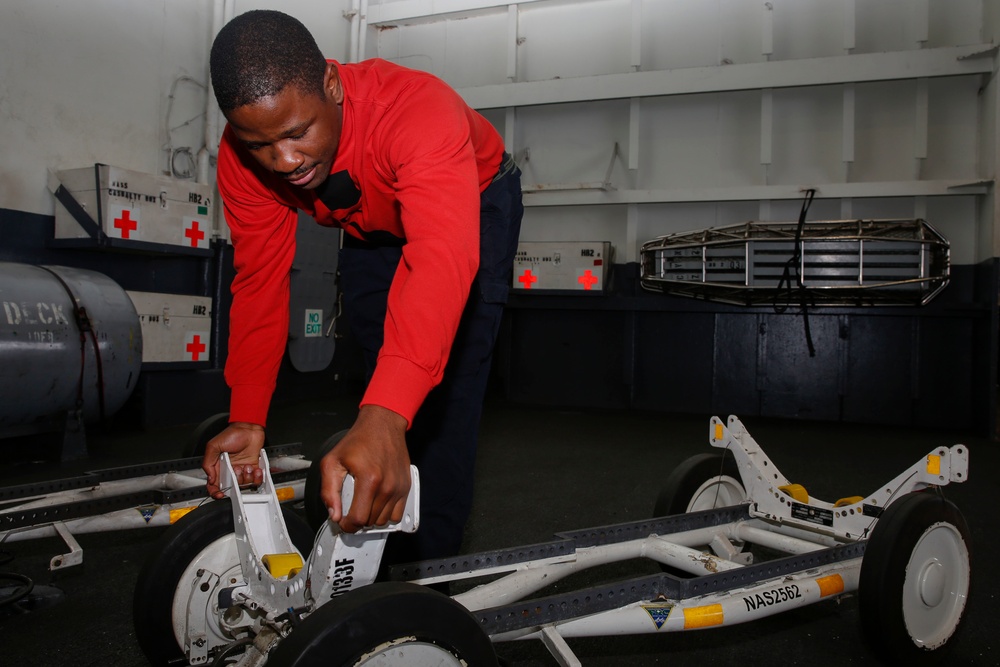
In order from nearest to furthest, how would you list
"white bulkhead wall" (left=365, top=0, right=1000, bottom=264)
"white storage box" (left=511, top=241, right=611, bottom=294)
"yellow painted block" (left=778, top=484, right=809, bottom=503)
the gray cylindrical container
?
"yellow painted block" (left=778, top=484, right=809, bottom=503)
the gray cylindrical container
"white bulkhead wall" (left=365, top=0, right=1000, bottom=264)
"white storage box" (left=511, top=241, right=611, bottom=294)

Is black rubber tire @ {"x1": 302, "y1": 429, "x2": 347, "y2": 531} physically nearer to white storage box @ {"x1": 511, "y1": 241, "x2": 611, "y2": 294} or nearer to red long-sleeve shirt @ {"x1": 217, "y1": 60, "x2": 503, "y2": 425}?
red long-sleeve shirt @ {"x1": 217, "y1": 60, "x2": 503, "y2": 425}

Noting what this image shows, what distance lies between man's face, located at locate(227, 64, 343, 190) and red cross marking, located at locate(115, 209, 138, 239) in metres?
3.32

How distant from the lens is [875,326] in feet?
18.2

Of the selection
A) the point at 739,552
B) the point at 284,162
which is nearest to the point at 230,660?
the point at 284,162

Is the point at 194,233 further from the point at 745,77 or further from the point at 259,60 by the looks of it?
the point at 745,77

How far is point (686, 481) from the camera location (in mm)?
2023

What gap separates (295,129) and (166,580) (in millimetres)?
858

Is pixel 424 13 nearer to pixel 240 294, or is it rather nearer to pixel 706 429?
pixel 706 429

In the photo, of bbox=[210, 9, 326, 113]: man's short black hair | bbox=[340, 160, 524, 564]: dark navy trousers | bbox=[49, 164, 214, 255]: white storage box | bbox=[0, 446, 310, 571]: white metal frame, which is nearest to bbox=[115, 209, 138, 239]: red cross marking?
bbox=[49, 164, 214, 255]: white storage box

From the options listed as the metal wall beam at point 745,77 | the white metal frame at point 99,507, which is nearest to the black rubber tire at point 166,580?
the white metal frame at point 99,507

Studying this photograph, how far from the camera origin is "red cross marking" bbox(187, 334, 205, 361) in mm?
4334

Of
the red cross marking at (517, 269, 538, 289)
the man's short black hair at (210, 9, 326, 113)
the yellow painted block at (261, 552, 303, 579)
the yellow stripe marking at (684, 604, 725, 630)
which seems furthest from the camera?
the red cross marking at (517, 269, 538, 289)

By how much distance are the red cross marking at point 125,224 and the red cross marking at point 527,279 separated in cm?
317

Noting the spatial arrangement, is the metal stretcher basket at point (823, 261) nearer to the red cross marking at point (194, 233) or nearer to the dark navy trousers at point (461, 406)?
the red cross marking at point (194, 233)
